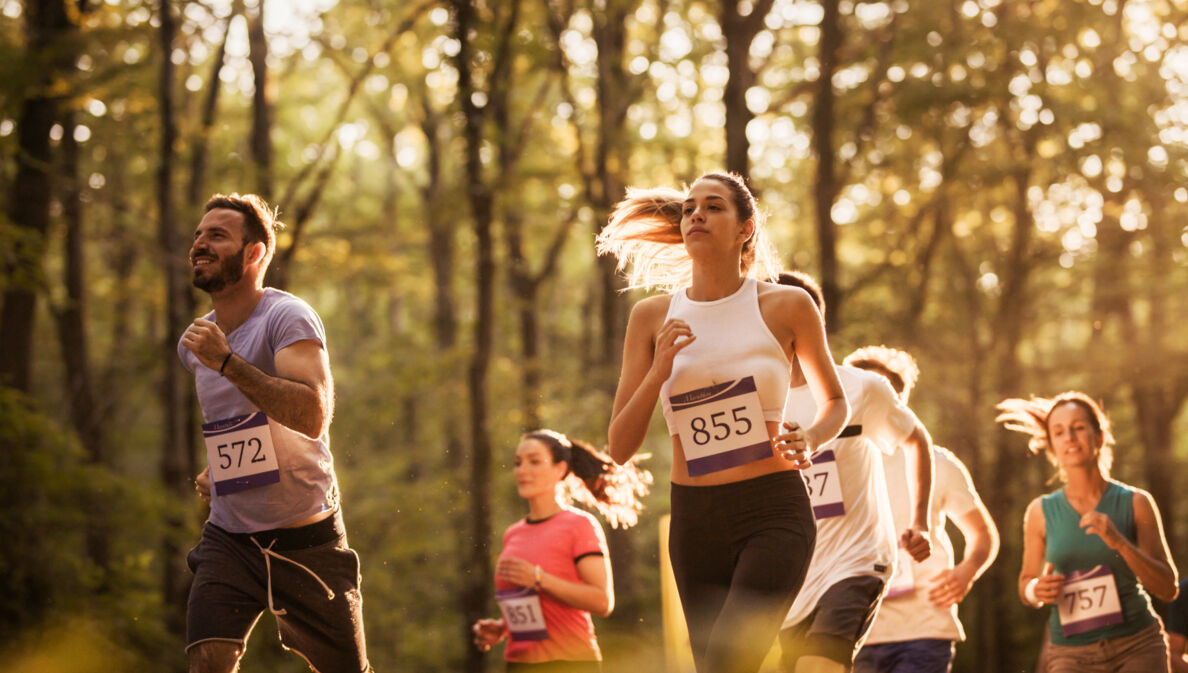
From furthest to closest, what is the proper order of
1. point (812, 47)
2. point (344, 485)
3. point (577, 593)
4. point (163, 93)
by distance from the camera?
1. point (344, 485)
2. point (812, 47)
3. point (163, 93)
4. point (577, 593)

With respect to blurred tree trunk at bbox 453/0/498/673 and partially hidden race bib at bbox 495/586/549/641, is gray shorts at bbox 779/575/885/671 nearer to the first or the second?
partially hidden race bib at bbox 495/586/549/641

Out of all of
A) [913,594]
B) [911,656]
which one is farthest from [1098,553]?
[911,656]

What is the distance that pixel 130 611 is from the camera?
1293cm

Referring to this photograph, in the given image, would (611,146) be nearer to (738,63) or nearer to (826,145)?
(826,145)

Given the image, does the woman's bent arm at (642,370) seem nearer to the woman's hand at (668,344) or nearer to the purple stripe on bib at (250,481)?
the woman's hand at (668,344)

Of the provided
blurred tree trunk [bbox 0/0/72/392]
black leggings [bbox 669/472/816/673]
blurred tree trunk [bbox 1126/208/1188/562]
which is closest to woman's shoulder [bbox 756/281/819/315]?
black leggings [bbox 669/472/816/673]

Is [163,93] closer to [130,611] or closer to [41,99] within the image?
[41,99]

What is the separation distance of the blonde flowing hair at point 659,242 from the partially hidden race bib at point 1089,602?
7.52ft

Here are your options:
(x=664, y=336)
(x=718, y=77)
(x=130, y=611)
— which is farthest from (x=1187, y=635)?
(x=718, y=77)

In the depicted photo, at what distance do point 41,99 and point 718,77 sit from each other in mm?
10036

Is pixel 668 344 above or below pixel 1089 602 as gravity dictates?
above

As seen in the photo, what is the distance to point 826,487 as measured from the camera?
4961 mm

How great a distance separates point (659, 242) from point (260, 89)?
12.0 metres

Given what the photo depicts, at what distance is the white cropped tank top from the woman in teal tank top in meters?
2.65
